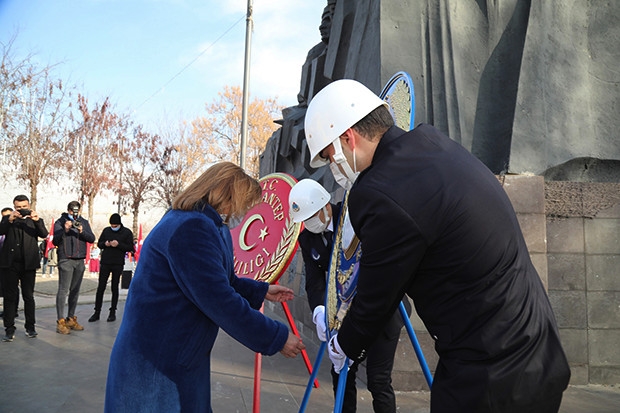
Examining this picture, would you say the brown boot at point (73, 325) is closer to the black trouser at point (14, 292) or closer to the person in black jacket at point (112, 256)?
the black trouser at point (14, 292)

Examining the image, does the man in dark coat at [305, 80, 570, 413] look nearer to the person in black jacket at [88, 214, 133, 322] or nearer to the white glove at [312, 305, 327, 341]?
the white glove at [312, 305, 327, 341]

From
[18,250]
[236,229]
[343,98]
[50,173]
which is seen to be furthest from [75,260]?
[50,173]

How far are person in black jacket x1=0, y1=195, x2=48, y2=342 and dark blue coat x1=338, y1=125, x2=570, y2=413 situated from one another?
23.4ft

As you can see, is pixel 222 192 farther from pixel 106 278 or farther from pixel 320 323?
pixel 106 278

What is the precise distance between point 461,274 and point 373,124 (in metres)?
0.68

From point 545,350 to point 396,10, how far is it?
17.5ft

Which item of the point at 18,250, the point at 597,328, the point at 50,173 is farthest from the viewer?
the point at 50,173

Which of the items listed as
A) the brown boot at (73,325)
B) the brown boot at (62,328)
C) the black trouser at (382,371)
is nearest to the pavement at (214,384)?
the brown boot at (62,328)

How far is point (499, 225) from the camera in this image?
1.50 meters

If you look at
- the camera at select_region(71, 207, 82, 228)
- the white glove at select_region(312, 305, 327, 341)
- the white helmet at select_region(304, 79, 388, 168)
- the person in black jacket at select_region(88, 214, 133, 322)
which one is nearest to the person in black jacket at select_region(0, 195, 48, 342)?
the camera at select_region(71, 207, 82, 228)

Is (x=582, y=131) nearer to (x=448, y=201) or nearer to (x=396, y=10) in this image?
(x=396, y=10)

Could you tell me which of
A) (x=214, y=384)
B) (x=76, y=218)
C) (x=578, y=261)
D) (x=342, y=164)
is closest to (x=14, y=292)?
(x=76, y=218)

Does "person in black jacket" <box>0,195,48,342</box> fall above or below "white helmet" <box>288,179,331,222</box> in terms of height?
below

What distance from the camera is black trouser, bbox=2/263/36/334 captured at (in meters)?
7.02
